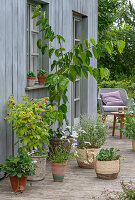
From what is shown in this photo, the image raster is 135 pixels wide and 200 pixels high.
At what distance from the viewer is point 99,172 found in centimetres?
515

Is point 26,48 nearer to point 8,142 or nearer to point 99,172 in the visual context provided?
point 8,142

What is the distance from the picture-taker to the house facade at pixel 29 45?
507cm

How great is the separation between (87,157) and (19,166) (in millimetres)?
1477

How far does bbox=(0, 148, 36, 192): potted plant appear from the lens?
4449 millimetres

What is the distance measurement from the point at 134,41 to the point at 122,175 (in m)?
18.7

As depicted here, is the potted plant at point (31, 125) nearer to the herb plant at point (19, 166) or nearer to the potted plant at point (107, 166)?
the herb plant at point (19, 166)

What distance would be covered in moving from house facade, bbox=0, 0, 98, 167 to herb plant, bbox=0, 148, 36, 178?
51 cm

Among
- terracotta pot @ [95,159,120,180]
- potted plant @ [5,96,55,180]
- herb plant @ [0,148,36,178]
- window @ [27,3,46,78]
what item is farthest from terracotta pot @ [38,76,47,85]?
herb plant @ [0,148,36,178]

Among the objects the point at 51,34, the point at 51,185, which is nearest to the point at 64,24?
the point at 51,34

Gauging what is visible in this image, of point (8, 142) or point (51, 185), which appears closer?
point (51, 185)

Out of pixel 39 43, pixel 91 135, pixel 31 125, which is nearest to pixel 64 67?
pixel 39 43

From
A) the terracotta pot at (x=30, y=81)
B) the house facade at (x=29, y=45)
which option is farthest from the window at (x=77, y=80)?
the terracotta pot at (x=30, y=81)

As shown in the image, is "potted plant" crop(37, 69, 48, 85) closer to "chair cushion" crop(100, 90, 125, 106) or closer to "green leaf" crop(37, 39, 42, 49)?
"green leaf" crop(37, 39, 42, 49)

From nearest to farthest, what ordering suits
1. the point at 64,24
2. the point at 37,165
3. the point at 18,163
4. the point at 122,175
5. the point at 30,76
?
1. the point at 18,163
2. the point at 37,165
3. the point at 122,175
4. the point at 30,76
5. the point at 64,24
